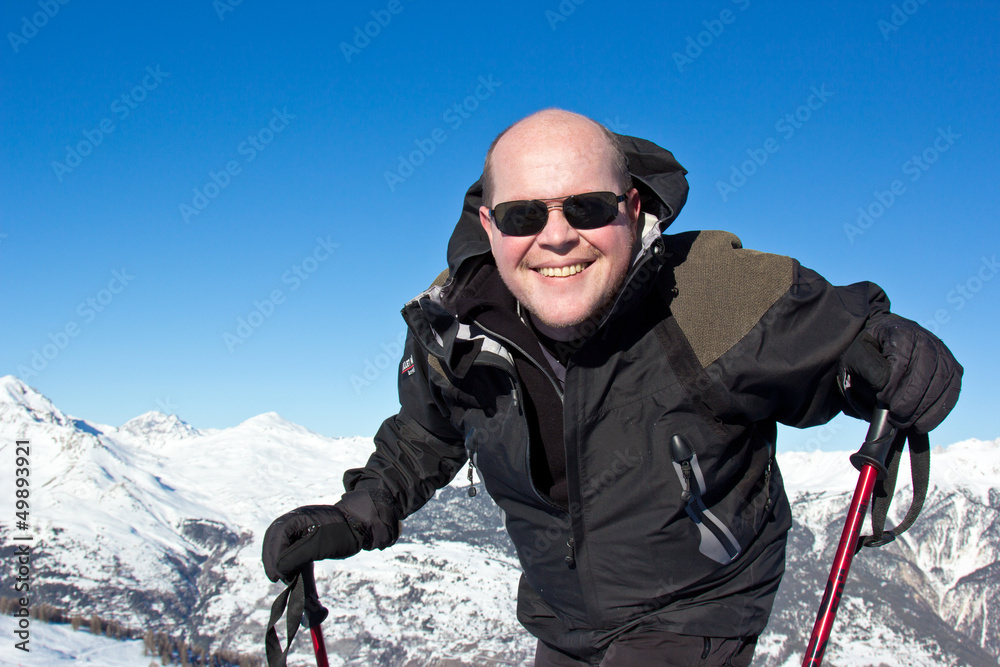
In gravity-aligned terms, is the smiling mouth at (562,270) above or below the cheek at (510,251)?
below

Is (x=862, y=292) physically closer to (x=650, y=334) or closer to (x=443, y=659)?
(x=650, y=334)

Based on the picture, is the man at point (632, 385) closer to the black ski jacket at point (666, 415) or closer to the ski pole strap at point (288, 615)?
the black ski jacket at point (666, 415)

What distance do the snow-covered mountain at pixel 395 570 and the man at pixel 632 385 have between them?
9410 cm

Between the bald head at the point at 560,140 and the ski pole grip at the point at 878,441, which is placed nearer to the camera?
the ski pole grip at the point at 878,441

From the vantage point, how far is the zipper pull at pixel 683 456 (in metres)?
2.83

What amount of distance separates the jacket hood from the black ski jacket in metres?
0.01

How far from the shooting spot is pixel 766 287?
9.57 feet

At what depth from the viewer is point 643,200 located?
3.46m

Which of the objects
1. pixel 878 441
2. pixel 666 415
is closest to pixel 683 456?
pixel 666 415

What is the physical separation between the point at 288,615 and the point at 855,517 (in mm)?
2911

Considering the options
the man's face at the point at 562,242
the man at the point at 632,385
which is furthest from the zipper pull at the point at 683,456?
the man's face at the point at 562,242

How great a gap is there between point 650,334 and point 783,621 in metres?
135

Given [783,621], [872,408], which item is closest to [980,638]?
[783,621]

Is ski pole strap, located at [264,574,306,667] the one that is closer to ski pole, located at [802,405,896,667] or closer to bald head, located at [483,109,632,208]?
bald head, located at [483,109,632,208]
